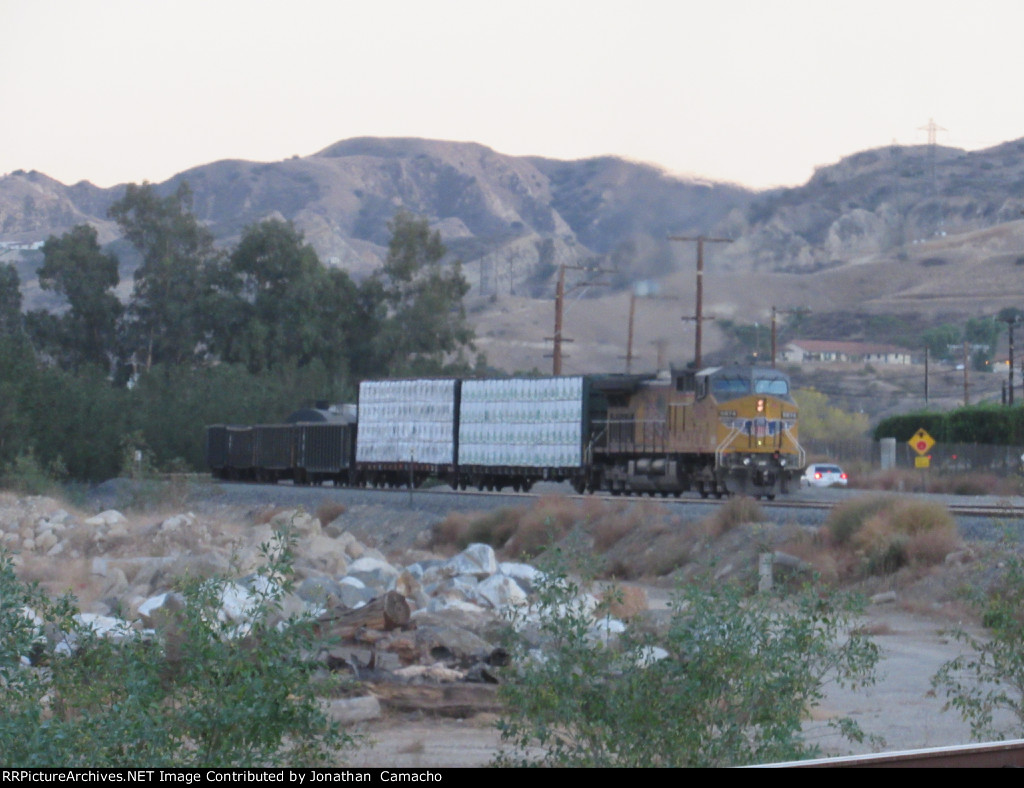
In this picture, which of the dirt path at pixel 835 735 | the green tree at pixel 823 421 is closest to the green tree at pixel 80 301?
the green tree at pixel 823 421

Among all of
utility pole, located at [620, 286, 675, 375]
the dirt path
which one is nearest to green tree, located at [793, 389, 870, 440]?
utility pole, located at [620, 286, 675, 375]

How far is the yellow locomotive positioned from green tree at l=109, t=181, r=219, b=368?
2057 inches

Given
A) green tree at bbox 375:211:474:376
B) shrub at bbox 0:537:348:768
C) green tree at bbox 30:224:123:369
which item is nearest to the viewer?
shrub at bbox 0:537:348:768

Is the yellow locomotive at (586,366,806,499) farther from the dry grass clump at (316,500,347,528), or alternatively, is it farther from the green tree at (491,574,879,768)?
the green tree at (491,574,879,768)

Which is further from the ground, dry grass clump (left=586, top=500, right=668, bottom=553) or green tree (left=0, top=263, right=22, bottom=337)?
green tree (left=0, top=263, right=22, bottom=337)

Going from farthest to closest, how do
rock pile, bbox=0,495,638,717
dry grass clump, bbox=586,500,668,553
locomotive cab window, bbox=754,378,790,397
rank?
locomotive cab window, bbox=754,378,790,397, dry grass clump, bbox=586,500,668,553, rock pile, bbox=0,495,638,717

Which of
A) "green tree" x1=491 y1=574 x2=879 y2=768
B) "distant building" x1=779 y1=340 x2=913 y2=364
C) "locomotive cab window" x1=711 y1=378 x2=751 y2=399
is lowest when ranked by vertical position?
"green tree" x1=491 y1=574 x2=879 y2=768

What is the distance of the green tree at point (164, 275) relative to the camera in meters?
84.1

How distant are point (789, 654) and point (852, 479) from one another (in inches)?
1763

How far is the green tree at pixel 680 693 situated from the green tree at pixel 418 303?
70.6 meters

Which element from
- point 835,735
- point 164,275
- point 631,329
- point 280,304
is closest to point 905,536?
point 835,735

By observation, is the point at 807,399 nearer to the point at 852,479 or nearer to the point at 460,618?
the point at 852,479

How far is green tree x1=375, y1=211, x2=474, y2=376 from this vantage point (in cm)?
8212

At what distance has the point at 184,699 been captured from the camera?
7969 millimetres
